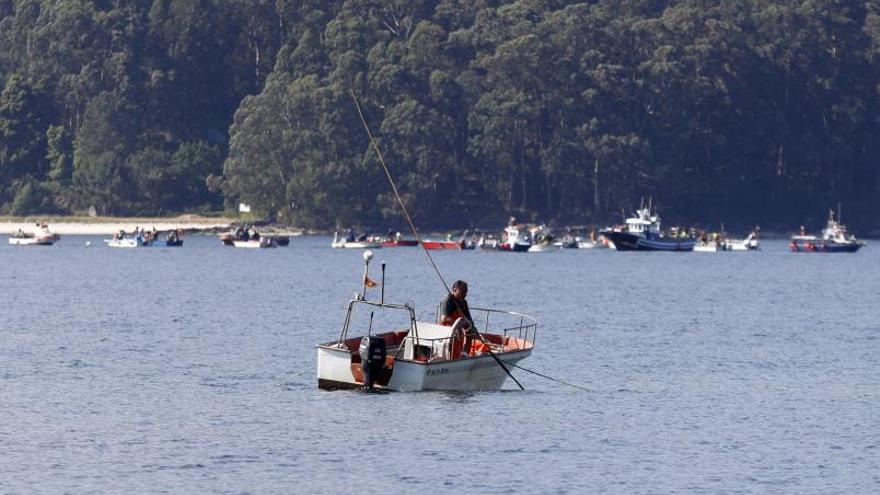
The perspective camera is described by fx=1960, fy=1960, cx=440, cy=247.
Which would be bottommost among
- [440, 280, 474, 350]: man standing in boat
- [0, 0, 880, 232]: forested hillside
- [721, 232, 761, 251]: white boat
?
[440, 280, 474, 350]: man standing in boat

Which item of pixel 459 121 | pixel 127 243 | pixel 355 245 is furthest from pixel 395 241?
pixel 127 243

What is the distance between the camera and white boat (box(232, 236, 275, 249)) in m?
174

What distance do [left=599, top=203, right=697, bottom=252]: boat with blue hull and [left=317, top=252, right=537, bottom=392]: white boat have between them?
419ft

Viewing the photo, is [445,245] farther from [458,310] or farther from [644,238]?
[458,310]

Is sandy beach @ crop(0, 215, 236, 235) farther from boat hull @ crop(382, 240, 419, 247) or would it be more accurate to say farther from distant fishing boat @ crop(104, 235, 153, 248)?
boat hull @ crop(382, 240, 419, 247)

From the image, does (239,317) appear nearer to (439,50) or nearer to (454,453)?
(454,453)

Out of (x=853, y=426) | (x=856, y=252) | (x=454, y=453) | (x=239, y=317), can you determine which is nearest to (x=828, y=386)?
(x=853, y=426)

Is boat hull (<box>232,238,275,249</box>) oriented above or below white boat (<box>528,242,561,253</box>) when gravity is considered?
below

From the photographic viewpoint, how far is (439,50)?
194 metres

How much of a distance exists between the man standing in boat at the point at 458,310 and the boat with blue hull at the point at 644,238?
129 meters

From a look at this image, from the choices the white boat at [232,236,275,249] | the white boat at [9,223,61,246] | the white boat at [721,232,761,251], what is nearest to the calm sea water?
the white boat at [232,236,275,249]

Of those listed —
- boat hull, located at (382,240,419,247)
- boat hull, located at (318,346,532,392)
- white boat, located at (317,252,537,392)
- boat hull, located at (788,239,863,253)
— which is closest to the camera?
white boat, located at (317,252,537,392)

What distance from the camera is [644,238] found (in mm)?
178125

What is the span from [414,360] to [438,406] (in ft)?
4.82
